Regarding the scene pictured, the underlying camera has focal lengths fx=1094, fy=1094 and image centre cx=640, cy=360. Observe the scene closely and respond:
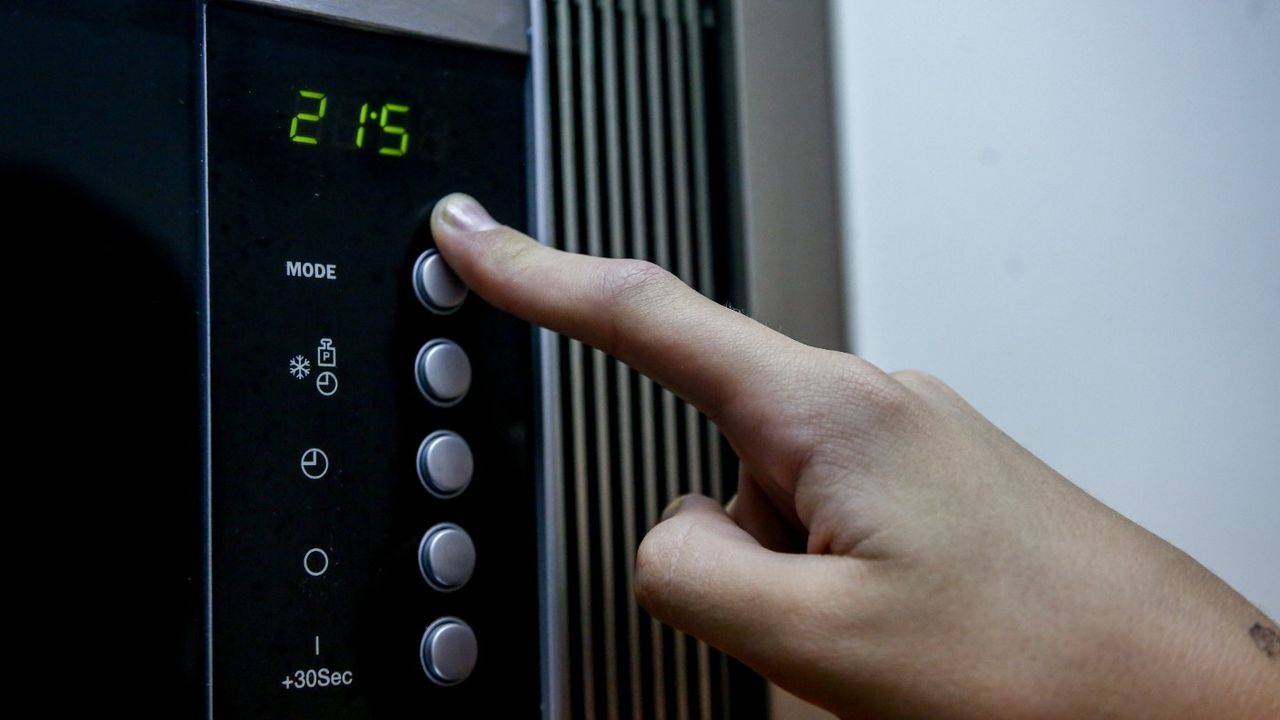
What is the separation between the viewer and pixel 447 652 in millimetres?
519

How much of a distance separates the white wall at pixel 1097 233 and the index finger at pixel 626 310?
0.91ft

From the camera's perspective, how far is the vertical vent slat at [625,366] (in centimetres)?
57

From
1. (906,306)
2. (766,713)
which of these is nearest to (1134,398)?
(906,306)

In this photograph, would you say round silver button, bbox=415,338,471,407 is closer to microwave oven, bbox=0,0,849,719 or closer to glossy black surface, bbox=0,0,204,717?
microwave oven, bbox=0,0,849,719

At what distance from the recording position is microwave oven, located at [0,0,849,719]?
48 centimetres

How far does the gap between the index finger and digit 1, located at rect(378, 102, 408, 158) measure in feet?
0.11

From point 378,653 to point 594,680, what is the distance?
12 cm

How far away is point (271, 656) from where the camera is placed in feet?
1.61

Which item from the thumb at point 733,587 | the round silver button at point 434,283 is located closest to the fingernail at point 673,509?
the thumb at point 733,587

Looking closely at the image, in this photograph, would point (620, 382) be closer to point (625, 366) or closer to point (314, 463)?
point (625, 366)

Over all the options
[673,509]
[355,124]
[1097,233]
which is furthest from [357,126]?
[1097,233]

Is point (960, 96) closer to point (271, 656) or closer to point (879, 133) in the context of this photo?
point (879, 133)

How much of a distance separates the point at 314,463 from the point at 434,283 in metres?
0.11

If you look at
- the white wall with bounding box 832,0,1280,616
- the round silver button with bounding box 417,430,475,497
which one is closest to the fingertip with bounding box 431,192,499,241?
the round silver button with bounding box 417,430,475,497
